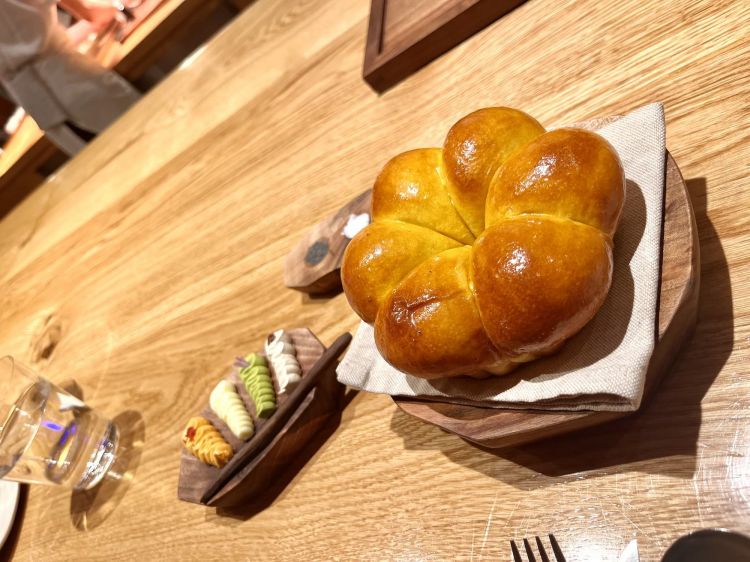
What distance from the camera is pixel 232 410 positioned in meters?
1.01

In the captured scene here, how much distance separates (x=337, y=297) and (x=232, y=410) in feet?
0.95

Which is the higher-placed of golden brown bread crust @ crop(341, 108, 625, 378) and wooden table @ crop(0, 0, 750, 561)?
golden brown bread crust @ crop(341, 108, 625, 378)

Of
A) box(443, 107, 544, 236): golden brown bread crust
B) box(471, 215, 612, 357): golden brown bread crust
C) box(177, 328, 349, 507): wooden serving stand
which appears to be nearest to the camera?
box(471, 215, 612, 357): golden brown bread crust

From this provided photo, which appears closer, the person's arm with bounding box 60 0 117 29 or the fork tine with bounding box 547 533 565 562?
the fork tine with bounding box 547 533 565 562

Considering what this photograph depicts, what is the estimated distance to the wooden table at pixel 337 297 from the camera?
691mm

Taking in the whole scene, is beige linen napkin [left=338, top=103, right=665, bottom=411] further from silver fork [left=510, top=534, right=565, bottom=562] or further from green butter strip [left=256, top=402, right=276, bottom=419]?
green butter strip [left=256, top=402, right=276, bottom=419]

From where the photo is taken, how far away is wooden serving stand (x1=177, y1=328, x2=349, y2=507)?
955 mm

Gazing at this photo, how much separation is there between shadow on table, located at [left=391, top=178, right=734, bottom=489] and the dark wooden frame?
0.62 m

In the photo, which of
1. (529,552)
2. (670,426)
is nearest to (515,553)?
(529,552)

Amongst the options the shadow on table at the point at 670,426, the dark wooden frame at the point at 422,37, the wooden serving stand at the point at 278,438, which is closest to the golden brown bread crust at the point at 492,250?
the shadow on table at the point at 670,426

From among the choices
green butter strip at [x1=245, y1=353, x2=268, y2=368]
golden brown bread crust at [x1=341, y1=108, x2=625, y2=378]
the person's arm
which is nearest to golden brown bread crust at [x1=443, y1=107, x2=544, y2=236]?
golden brown bread crust at [x1=341, y1=108, x2=625, y2=378]

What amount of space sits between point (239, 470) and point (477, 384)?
465 mm

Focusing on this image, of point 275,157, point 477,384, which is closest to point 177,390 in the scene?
point 275,157

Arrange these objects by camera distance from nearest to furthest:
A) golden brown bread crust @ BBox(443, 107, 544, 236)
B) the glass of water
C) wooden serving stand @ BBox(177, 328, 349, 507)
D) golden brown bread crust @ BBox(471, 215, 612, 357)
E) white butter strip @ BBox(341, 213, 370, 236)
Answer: golden brown bread crust @ BBox(471, 215, 612, 357) → golden brown bread crust @ BBox(443, 107, 544, 236) → wooden serving stand @ BBox(177, 328, 349, 507) → white butter strip @ BBox(341, 213, 370, 236) → the glass of water
